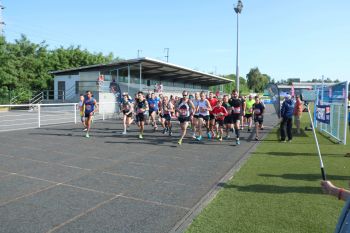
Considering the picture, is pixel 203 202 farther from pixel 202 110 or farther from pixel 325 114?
pixel 325 114

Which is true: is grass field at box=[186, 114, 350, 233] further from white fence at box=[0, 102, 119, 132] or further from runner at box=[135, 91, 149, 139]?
white fence at box=[0, 102, 119, 132]

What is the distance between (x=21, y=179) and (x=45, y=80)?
125 feet

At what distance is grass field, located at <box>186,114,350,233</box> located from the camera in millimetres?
4637

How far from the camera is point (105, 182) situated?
22.5 feet

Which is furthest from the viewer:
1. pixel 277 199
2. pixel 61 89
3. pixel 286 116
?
pixel 61 89

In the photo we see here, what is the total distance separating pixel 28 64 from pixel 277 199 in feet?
136

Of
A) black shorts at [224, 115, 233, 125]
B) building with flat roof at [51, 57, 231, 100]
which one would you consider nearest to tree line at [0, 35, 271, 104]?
building with flat roof at [51, 57, 231, 100]

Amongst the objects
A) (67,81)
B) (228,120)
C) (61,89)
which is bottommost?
(228,120)

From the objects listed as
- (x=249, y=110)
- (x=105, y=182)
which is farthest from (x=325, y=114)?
(x=105, y=182)

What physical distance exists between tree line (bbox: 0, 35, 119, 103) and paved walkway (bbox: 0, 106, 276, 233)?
29.7 metres

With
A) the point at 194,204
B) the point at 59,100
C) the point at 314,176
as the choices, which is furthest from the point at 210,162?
the point at 59,100

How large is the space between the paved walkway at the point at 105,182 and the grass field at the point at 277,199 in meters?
0.46

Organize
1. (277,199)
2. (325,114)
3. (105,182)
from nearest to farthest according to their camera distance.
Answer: (277,199) < (105,182) < (325,114)

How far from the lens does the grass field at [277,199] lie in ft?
A: 15.2
